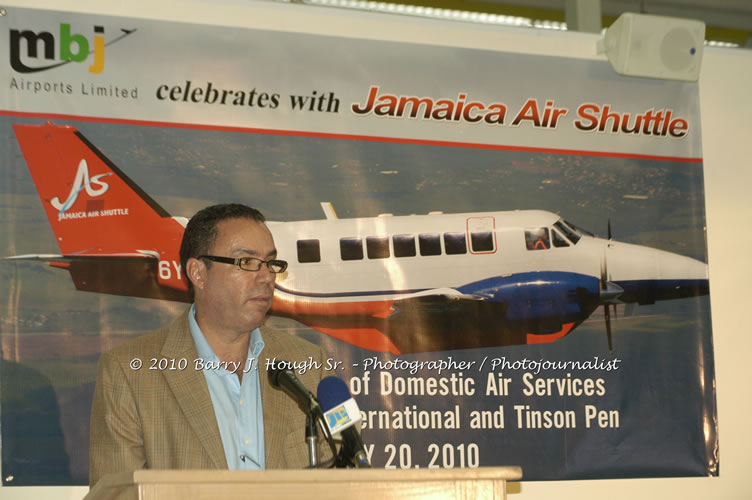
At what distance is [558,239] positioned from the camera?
13.1 ft

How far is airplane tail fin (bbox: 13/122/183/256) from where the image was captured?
11.6ft

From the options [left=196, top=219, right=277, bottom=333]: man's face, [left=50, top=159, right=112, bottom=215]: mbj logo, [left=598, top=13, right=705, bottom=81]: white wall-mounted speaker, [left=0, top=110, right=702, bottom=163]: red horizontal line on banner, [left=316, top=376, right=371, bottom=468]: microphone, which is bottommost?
[left=316, top=376, right=371, bottom=468]: microphone

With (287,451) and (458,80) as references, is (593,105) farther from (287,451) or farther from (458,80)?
(287,451)

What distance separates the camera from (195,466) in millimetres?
2830

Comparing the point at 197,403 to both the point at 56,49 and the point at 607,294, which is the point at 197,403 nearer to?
the point at 56,49

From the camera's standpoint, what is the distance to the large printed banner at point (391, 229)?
352 centimetres

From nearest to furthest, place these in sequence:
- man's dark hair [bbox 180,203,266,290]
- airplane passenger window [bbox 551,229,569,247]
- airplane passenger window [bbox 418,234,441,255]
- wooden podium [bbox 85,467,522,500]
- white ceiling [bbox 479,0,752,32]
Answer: wooden podium [bbox 85,467,522,500]
man's dark hair [bbox 180,203,266,290]
airplane passenger window [bbox 418,234,441,255]
airplane passenger window [bbox 551,229,569,247]
white ceiling [bbox 479,0,752,32]

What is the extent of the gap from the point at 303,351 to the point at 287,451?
581 mm

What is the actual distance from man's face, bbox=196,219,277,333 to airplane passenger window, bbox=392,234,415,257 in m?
0.84

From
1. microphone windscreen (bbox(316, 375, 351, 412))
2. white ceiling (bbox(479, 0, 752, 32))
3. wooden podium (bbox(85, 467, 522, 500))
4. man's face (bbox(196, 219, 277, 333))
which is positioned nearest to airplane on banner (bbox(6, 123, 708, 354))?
man's face (bbox(196, 219, 277, 333))

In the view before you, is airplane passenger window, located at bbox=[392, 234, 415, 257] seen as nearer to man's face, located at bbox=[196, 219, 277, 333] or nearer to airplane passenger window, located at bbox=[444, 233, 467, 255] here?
airplane passenger window, located at bbox=[444, 233, 467, 255]

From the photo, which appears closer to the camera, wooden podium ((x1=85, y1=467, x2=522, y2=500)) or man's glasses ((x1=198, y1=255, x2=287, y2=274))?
wooden podium ((x1=85, y1=467, x2=522, y2=500))

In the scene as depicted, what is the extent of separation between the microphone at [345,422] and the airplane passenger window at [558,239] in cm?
213

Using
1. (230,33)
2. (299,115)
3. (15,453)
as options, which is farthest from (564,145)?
(15,453)
